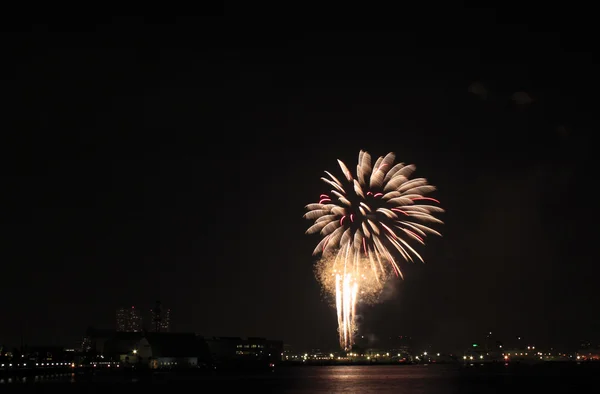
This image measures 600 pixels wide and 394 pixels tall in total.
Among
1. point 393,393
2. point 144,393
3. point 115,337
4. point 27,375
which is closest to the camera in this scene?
point 144,393

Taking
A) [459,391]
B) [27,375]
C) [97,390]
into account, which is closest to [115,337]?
[27,375]

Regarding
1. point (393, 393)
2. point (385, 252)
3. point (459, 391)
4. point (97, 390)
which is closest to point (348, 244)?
point (385, 252)

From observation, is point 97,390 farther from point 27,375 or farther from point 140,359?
point 140,359

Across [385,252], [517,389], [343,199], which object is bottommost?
[517,389]

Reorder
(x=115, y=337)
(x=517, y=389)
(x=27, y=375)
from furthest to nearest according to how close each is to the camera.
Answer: (x=115, y=337) → (x=27, y=375) → (x=517, y=389)

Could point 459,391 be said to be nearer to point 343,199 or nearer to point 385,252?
point 385,252

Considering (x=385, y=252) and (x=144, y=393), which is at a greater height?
(x=385, y=252)

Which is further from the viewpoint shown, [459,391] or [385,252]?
[459,391]

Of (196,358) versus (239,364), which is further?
(239,364)

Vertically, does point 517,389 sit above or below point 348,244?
below
